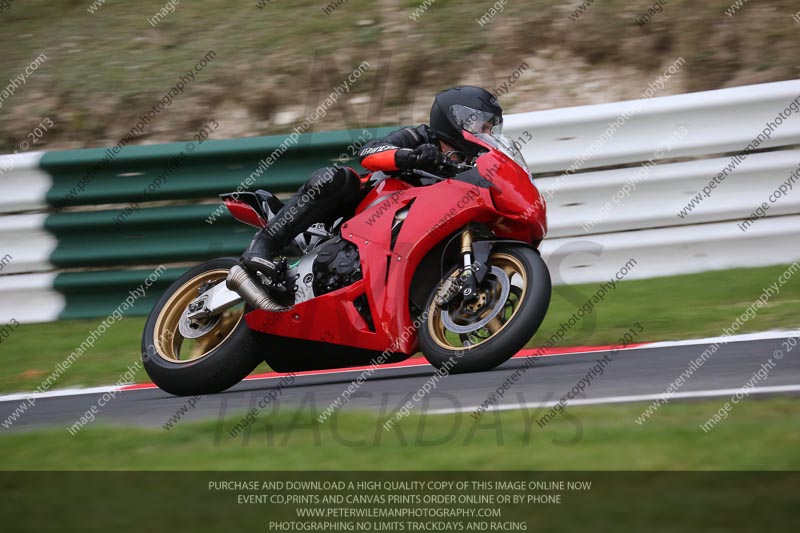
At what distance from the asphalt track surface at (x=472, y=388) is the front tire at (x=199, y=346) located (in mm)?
96

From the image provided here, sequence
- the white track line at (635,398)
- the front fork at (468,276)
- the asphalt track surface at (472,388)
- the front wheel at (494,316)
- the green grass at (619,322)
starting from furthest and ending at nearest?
the green grass at (619,322) → the front fork at (468,276) → the front wheel at (494,316) → the asphalt track surface at (472,388) → the white track line at (635,398)

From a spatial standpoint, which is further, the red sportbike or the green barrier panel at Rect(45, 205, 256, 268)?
the green barrier panel at Rect(45, 205, 256, 268)

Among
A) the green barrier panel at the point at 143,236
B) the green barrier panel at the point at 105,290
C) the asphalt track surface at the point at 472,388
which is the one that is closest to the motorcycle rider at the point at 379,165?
the asphalt track surface at the point at 472,388

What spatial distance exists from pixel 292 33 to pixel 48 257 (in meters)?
3.37

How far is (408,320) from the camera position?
543cm

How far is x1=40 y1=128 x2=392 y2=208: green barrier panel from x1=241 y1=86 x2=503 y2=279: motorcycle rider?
2124 mm

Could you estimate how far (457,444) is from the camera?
409 centimetres

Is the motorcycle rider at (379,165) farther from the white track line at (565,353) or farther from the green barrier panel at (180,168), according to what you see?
the green barrier panel at (180,168)

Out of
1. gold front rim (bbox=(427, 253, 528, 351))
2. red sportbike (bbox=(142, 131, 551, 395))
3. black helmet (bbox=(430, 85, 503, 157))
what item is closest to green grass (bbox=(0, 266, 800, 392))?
red sportbike (bbox=(142, 131, 551, 395))

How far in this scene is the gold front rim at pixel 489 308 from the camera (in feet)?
17.0

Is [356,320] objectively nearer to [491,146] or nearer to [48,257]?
[491,146]

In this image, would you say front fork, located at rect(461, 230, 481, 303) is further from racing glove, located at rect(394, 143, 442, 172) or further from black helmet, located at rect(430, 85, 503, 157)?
black helmet, located at rect(430, 85, 503, 157)

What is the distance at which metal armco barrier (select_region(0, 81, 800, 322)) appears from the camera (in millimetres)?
7410

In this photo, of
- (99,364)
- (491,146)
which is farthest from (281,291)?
(99,364)
